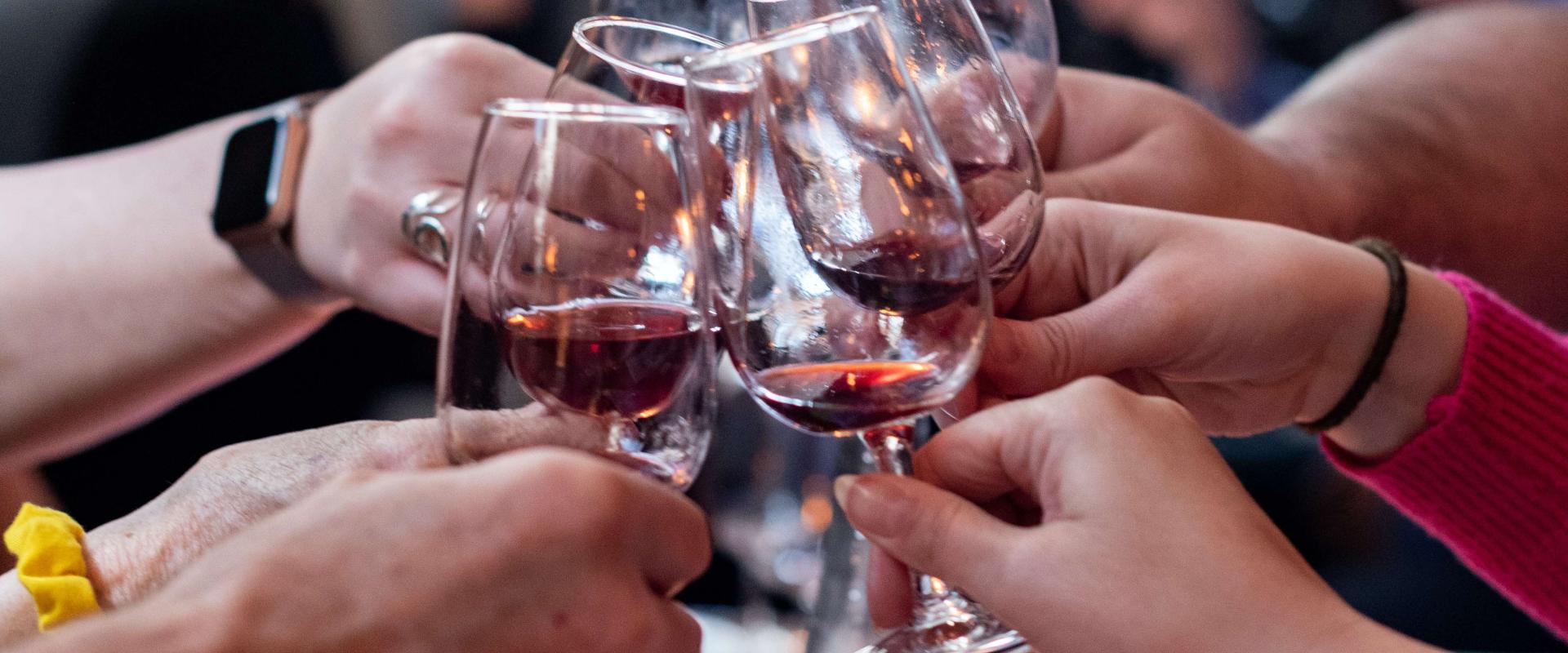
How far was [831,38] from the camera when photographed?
603mm

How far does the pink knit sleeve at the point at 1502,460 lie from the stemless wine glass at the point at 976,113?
50cm

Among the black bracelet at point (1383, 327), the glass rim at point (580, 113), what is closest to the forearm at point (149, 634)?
the glass rim at point (580, 113)

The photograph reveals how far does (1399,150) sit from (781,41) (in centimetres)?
128

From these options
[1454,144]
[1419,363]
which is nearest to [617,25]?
[1419,363]

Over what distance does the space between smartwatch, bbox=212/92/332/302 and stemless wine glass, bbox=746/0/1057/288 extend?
67 cm

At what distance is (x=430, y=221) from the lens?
1086 mm


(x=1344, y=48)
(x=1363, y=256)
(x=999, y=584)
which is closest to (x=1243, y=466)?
(x=1344, y=48)

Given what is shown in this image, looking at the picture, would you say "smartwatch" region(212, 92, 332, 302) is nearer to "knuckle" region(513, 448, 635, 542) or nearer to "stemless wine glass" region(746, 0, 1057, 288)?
"stemless wine glass" region(746, 0, 1057, 288)

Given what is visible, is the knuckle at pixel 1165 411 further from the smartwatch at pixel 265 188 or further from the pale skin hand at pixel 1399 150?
the smartwatch at pixel 265 188

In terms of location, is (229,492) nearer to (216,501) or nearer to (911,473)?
(216,501)

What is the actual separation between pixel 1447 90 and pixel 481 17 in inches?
69.7

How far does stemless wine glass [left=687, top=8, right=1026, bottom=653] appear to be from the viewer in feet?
2.01

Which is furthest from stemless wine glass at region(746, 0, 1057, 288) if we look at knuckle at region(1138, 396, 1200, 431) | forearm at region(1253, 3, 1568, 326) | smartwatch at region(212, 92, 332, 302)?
forearm at region(1253, 3, 1568, 326)

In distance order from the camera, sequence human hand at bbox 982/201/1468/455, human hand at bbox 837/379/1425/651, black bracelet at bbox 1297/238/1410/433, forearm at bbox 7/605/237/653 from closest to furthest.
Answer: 1. forearm at bbox 7/605/237/653
2. human hand at bbox 837/379/1425/651
3. human hand at bbox 982/201/1468/455
4. black bracelet at bbox 1297/238/1410/433
